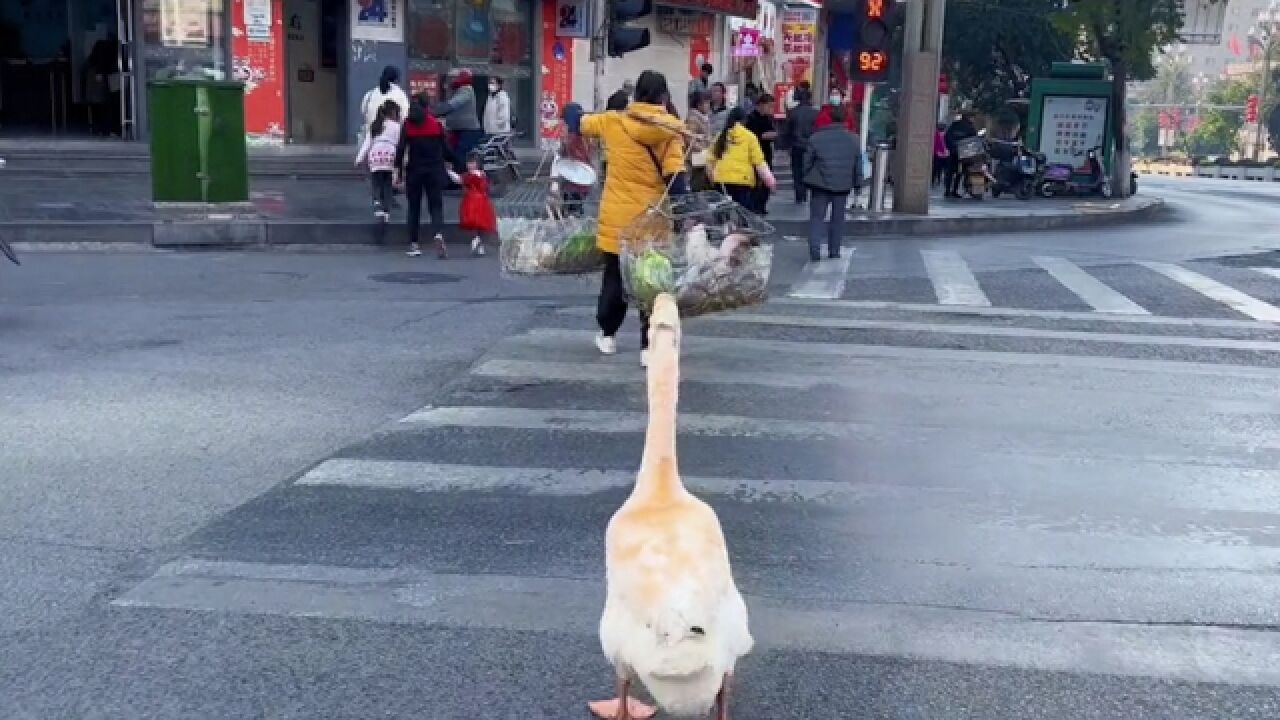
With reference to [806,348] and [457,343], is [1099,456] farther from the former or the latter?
[457,343]

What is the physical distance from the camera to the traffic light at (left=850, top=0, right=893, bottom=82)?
18656 mm

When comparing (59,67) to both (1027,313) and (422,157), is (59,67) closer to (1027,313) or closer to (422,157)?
(422,157)

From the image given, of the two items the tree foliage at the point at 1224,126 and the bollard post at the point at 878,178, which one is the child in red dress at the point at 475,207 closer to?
the bollard post at the point at 878,178

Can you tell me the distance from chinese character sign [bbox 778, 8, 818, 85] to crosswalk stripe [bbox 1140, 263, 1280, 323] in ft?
69.5

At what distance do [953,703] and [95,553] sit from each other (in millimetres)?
3253

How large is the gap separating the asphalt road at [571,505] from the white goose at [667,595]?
564 millimetres

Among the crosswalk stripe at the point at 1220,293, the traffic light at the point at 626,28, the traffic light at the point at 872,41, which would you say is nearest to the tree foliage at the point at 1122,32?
the traffic light at the point at 872,41

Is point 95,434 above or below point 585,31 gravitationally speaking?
below

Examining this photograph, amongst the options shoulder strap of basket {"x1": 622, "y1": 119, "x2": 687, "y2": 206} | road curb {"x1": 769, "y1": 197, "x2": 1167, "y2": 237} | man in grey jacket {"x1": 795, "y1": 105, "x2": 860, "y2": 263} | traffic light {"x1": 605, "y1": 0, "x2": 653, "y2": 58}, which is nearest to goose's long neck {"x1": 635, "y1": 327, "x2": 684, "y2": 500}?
shoulder strap of basket {"x1": 622, "y1": 119, "x2": 687, "y2": 206}

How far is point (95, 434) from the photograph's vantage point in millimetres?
6605

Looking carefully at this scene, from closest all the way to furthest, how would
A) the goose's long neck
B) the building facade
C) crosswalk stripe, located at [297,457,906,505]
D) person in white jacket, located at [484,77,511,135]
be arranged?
the goose's long neck < crosswalk stripe, located at [297,457,906,505] < person in white jacket, located at [484,77,511,135] < the building facade

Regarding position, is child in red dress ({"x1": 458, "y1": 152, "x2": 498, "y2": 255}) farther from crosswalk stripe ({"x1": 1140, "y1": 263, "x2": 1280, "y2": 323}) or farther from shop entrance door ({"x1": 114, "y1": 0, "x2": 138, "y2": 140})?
shop entrance door ({"x1": 114, "y1": 0, "x2": 138, "y2": 140})

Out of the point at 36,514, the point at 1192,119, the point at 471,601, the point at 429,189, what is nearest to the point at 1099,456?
the point at 471,601

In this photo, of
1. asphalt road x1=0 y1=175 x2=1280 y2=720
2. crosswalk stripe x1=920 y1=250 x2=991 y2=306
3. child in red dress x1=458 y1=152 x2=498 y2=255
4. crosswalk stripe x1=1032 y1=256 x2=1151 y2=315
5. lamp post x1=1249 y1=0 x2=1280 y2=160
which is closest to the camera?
asphalt road x1=0 y1=175 x2=1280 y2=720
